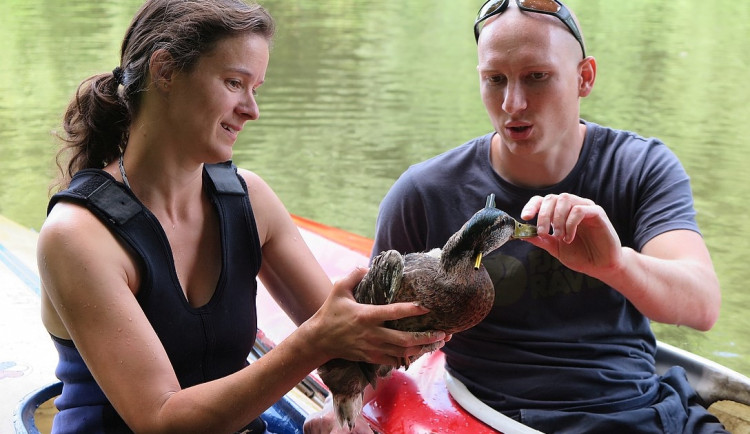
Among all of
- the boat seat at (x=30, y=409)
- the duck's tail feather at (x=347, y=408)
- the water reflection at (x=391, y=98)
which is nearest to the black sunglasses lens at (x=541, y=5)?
the duck's tail feather at (x=347, y=408)

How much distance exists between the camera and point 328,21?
1412cm

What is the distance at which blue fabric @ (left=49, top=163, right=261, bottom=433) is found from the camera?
1.89 meters

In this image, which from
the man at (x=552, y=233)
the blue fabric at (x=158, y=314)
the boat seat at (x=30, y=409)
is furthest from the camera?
the boat seat at (x=30, y=409)

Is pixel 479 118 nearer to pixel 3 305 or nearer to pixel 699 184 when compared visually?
pixel 699 184

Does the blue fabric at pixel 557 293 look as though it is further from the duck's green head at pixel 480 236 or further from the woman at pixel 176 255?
the duck's green head at pixel 480 236

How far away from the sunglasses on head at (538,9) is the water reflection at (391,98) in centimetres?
283

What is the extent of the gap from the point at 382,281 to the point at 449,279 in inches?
6.3

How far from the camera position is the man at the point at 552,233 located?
219 cm

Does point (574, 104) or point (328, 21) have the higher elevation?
point (574, 104)

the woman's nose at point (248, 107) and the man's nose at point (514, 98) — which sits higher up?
the woman's nose at point (248, 107)

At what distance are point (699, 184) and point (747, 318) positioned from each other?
236 centimetres

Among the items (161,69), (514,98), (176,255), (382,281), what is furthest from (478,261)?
(161,69)

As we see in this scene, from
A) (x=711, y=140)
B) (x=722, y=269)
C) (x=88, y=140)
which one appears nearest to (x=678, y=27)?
(x=711, y=140)

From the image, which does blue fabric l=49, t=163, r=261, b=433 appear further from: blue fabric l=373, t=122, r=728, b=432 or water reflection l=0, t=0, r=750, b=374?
water reflection l=0, t=0, r=750, b=374
